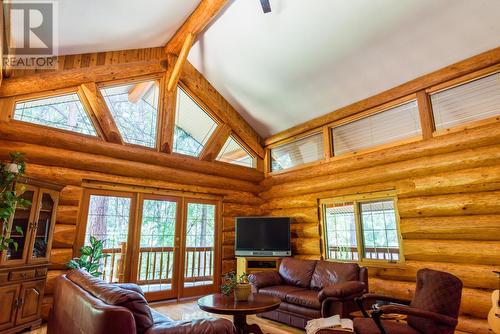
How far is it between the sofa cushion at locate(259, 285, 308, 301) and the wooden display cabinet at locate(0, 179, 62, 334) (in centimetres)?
310

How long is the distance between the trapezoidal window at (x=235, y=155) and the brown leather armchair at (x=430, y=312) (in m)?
4.88

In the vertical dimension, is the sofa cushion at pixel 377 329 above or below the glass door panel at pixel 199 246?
below

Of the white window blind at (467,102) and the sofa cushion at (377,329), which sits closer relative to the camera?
the sofa cushion at (377,329)

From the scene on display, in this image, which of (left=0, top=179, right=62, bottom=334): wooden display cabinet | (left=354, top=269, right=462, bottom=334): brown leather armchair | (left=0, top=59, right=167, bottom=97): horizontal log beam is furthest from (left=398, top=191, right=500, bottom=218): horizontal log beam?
(left=0, top=179, right=62, bottom=334): wooden display cabinet

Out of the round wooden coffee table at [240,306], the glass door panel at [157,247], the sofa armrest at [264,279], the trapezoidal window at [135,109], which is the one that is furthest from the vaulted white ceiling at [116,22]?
the sofa armrest at [264,279]

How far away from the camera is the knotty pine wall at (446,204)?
378 cm

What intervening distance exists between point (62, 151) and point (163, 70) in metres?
2.51

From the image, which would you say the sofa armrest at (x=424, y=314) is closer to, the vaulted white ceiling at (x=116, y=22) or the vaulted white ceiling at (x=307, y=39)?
the vaulted white ceiling at (x=307, y=39)

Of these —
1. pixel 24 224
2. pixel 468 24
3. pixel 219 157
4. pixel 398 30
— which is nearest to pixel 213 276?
pixel 219 157

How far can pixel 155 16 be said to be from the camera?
4.90 meters

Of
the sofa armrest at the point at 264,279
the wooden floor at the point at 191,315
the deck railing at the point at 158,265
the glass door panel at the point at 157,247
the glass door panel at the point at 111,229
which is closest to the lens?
the wooden floor at the point at 191,315

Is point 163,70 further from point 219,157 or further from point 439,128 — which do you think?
point 439,128

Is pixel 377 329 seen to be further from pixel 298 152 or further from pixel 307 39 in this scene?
Answer: pixel 298 152

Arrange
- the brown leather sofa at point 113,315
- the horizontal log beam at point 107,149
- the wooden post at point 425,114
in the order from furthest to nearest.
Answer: the wooden post at point 425,114, the horizontal log beam at point 107,149, the brown leather sofa at point 113,315
